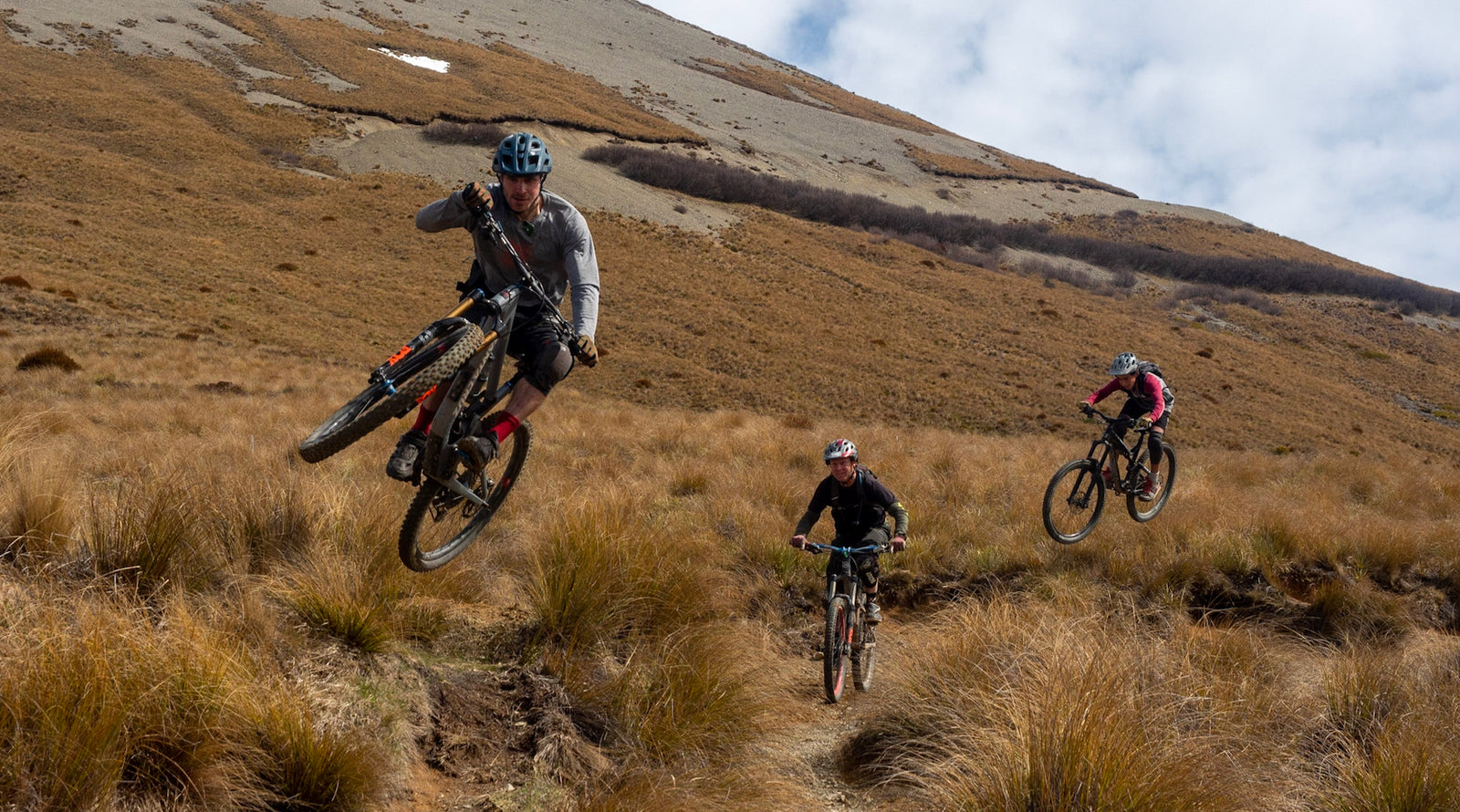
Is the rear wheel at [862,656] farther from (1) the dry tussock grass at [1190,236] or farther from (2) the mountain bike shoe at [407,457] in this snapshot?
(1) the dry tussock grass at [1190,236]

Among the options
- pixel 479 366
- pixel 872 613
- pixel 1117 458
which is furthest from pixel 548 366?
pixel 1117 458

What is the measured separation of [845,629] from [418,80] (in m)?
80.8

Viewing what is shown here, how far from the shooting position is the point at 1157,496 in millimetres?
11695

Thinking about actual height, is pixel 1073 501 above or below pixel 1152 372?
below

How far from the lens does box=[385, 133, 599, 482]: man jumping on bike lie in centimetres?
499

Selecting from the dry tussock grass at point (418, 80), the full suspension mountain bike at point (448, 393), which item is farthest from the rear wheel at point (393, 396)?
the dry tussock grass at point (418, 80)

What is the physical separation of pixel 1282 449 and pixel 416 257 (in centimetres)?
4183

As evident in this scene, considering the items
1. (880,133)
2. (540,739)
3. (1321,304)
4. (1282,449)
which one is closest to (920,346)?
(1282,449)

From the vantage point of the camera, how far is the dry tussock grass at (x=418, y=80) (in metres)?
66.4

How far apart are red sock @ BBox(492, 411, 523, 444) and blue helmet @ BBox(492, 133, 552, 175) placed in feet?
4.92

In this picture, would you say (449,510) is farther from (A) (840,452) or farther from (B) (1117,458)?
(B) (1117,458)

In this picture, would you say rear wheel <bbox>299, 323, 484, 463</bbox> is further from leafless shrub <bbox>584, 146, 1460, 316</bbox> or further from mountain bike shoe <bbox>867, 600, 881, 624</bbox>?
leafless shrub <bbox>584, 146, 1460, 316</bbox>

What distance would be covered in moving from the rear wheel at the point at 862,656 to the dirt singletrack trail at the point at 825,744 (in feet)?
0.31

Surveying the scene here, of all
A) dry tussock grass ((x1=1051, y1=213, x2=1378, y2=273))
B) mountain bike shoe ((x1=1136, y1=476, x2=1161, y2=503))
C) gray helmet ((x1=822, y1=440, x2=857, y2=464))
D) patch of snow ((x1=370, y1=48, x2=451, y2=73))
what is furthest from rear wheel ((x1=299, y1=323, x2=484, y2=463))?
dry tussock grass ((x1=1051, y1=213, x2=1378, y2=273))
